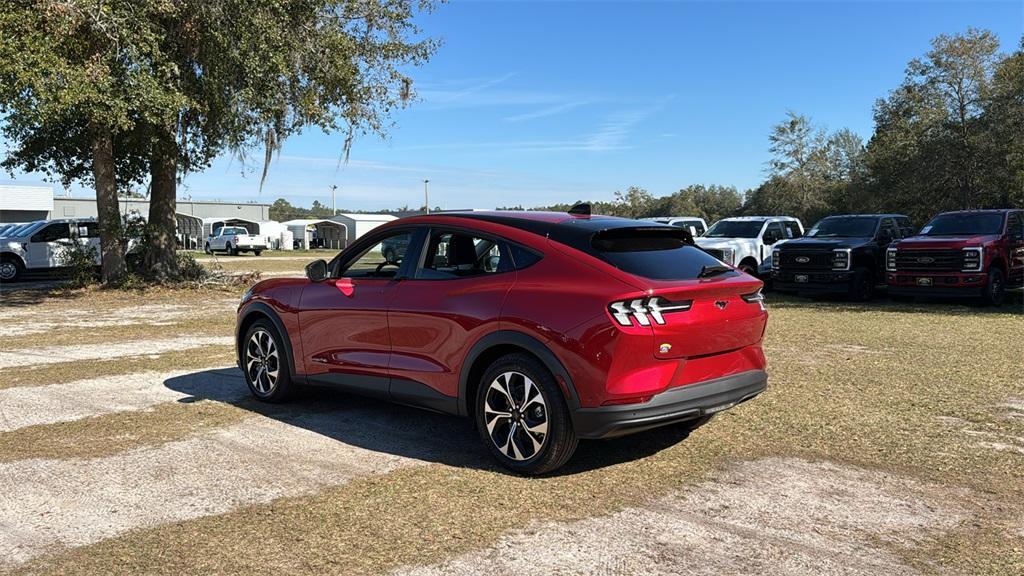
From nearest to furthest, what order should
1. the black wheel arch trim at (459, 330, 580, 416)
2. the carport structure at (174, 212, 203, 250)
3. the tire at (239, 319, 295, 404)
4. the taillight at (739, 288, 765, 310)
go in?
the black wheel arch trim at (459, 330, 580, 416)
the taillight at (739, 288, 765, 310)
the tire at (239, 319, 295, 404)
the carport structure at (174, 212, 203, 250)

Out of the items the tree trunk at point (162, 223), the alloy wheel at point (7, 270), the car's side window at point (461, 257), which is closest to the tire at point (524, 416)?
the car's side window at point (461, 257)

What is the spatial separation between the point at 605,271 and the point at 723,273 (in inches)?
38.4

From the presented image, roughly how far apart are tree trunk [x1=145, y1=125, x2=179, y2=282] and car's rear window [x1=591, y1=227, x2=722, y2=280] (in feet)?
56.8

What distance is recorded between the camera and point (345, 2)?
17375mm

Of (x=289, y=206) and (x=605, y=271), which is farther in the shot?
(x=289, y=206)

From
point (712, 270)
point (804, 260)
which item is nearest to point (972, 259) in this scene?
point (804, 260)

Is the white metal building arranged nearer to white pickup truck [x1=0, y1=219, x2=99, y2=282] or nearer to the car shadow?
white pickup truck [x1=0, y1=219, x2=99, y2=282]

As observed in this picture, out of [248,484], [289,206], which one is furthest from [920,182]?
[289,206]

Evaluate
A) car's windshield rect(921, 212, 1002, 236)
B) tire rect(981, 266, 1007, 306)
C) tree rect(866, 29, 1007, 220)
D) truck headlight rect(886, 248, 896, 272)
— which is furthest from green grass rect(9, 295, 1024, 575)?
tree rect(866, 29, 1007, 220)

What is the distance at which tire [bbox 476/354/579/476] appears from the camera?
439 centimetres

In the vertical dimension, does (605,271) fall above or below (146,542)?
above

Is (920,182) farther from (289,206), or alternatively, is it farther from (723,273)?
(289,206)

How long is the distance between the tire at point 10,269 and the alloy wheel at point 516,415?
74.7 feet

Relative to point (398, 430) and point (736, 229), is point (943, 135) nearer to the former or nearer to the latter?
point (736, 229)
